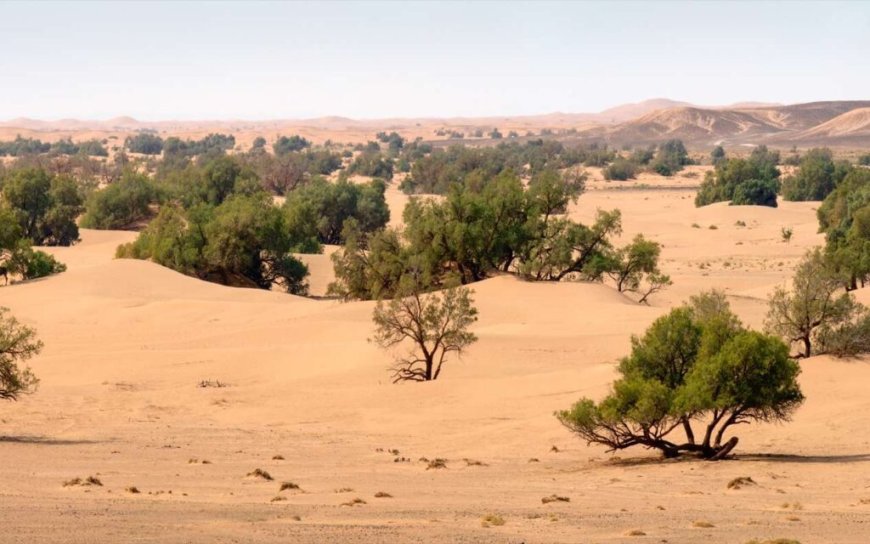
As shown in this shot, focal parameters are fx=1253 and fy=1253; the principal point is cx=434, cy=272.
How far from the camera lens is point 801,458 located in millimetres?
20938

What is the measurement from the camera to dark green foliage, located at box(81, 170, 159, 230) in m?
65.9

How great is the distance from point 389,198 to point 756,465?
63.9 m

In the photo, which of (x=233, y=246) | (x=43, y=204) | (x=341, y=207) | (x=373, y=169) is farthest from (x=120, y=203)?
(x=373, y=169)

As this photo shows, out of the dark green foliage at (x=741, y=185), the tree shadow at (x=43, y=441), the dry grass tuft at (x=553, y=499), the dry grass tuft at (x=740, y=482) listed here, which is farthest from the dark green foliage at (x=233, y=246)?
the dark green foliage at (x=741, y=185)

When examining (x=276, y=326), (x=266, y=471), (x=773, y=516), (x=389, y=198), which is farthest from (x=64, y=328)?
(x=389, y=198)

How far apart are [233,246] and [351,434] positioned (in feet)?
81.4

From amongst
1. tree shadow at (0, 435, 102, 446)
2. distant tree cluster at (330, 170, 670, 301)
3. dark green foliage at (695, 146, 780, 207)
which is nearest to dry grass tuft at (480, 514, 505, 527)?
tree shadow at (0, 435, 102, 446)

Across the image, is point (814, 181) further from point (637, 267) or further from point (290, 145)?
point (290, 145)

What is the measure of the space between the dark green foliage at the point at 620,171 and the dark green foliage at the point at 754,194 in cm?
2940

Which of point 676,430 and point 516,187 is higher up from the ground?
point 516,187

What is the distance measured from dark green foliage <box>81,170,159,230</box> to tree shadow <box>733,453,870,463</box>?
163 feet

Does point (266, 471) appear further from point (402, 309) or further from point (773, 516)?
point (402, 309)

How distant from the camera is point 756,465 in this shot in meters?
20.0

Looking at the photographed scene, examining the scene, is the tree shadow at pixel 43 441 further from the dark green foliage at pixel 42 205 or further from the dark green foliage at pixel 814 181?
the dark green foliage at pixel 814 181
